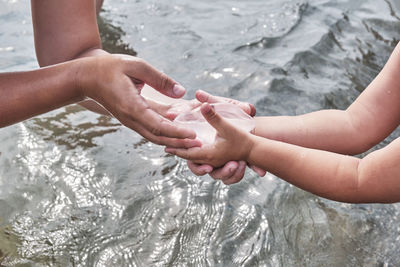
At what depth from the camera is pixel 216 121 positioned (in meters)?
2.40

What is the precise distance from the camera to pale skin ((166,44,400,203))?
2400 millimetres

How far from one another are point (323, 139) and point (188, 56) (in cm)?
194

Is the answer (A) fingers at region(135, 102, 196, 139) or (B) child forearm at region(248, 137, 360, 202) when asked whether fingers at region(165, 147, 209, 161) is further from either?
(B) child forearm at region(248, 137, 360, 202)

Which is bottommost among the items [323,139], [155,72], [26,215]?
[26,215]

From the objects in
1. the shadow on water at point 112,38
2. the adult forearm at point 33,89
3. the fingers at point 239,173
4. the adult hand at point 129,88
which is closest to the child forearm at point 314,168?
the fingers at point 239,173

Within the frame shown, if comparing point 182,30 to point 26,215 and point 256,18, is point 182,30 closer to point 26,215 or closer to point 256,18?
point 256,18

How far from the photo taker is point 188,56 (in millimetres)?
4598

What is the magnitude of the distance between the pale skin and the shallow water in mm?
441

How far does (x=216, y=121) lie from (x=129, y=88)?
1.36ft

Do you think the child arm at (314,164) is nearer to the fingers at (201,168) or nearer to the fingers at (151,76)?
the fingers at (201,168)

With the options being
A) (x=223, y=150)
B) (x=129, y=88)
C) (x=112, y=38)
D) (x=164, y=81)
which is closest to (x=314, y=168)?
(x=223, y=150)

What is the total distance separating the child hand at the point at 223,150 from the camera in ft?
8.18

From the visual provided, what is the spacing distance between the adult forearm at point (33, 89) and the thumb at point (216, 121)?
2.05 feet

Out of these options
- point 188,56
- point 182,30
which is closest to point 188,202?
point 188,56
